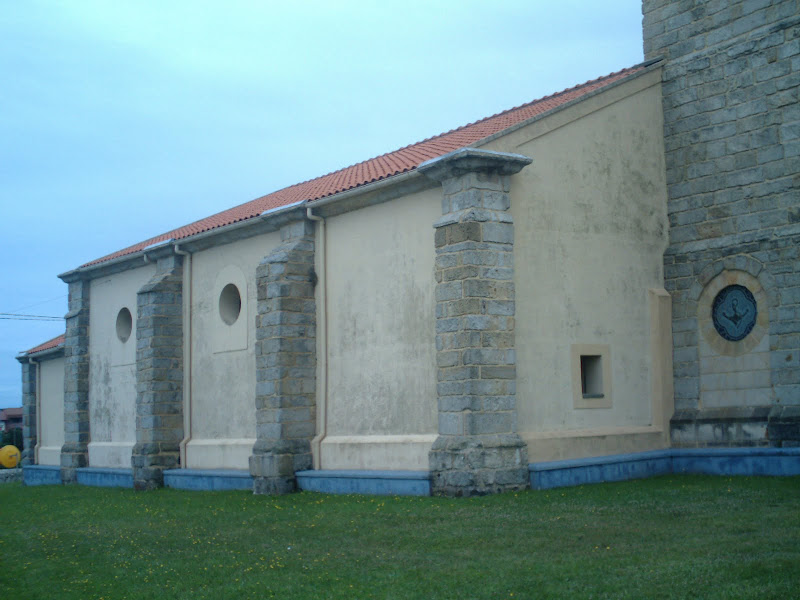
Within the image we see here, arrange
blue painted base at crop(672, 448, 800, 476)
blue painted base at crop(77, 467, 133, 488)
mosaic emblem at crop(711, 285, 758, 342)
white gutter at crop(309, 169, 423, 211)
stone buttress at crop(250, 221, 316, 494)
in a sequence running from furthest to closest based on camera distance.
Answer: blue painted base at crop(77, 467, 133, 488)
stone buttress at crop(250, 221, 316, 494)
mosaic emblem at crop(711, 285, 758, 342)
white gutter at crop(309, 169, 423, 211)
blue painted base at crop(672, 448, 800, 476)

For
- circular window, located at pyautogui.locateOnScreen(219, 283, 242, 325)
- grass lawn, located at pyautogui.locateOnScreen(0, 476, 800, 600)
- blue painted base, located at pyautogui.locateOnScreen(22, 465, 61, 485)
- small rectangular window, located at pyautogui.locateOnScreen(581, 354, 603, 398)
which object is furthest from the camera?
blue painted base, located at pyautogui.locateOnScreen(22, 465, 61, 485)

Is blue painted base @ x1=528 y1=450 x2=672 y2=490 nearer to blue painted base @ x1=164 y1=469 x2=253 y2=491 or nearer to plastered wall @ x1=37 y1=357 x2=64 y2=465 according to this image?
blue painted base @ x1=164 y1=469 x2=253 y2=491

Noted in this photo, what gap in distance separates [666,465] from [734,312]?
2.93 metres

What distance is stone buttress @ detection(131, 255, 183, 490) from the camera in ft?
70.8

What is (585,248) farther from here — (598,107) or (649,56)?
(649,56)

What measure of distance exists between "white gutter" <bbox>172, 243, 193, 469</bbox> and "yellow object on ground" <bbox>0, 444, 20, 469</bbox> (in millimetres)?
21507

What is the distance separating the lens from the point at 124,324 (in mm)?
25031

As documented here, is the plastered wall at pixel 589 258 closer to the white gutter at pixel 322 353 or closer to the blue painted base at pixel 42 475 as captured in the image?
the white gutter at pixel 322 353

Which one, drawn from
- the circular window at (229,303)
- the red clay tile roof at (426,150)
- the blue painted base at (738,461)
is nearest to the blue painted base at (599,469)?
the blue painted base at (738,461)

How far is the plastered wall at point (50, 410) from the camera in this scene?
2967 cm

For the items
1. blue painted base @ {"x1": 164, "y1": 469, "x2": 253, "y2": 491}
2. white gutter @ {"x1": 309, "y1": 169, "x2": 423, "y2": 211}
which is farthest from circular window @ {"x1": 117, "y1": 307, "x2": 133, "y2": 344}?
white gutter @ {"x1": 309, "y1": 169, "x2": 423, "y2": 211}

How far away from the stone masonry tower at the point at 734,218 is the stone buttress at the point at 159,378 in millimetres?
11036

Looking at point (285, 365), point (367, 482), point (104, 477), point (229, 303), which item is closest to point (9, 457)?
point (104, 477)

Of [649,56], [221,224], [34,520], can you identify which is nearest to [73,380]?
[221,224]
